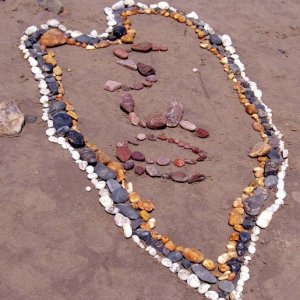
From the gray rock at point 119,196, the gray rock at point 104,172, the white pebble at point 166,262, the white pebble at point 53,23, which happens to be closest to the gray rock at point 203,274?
the white pebble at point 166,262

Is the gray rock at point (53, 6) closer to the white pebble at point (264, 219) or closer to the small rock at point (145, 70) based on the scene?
the small rock at point (145, 70)

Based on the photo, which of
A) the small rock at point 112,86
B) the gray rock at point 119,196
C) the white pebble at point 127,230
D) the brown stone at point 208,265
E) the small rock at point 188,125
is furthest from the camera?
the small rock at point 112,86

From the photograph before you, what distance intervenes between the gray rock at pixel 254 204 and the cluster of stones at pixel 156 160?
726 mm

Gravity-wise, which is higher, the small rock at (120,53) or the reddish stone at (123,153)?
the small rock at (120,53)

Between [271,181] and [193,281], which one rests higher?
[271,181]

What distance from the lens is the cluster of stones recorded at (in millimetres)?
7059

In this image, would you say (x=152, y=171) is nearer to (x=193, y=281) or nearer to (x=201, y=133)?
(x=201, y=133)

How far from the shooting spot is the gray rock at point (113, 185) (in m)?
6.71

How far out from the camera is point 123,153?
7.21 metres

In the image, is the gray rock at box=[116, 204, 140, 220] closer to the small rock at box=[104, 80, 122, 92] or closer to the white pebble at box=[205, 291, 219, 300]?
the white pebble at box=[205, 291, 219, 300]

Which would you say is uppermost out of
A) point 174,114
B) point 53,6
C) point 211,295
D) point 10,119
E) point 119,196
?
point 53,6

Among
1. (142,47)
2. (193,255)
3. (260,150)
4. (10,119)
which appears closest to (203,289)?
(193,255)

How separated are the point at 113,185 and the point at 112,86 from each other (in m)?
2.12

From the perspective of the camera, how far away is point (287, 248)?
6.50 meters
